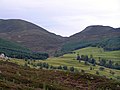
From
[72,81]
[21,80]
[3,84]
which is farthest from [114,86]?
[3,84]

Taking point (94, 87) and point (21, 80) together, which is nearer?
point (21, 80)

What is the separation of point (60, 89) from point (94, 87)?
7991mm

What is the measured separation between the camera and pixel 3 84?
40.9 metres

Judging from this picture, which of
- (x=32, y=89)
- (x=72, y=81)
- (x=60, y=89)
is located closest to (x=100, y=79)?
(x=72, y=81)

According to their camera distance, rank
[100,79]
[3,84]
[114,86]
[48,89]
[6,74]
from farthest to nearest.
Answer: [100,79] < [114,86] < [6,74] < [48,89] < [3,84]

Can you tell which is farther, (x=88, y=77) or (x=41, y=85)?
(x=88, y=77)

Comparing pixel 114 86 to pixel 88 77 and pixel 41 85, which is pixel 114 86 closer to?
pixel 88 77

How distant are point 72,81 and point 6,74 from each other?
1184 centimetres

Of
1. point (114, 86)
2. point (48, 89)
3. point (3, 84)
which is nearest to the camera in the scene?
point (3, 84)

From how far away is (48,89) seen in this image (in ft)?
149

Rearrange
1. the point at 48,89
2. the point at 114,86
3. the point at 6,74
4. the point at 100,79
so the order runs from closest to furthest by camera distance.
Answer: the point at 48,89 → the point at 6,74 → the point at 114,86 → the point at 100,79

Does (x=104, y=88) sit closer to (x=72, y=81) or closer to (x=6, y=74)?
(x=72, y=81)

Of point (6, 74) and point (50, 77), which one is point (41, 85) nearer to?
point (6, 74)

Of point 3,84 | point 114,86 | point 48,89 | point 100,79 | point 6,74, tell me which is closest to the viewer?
point 3,84
